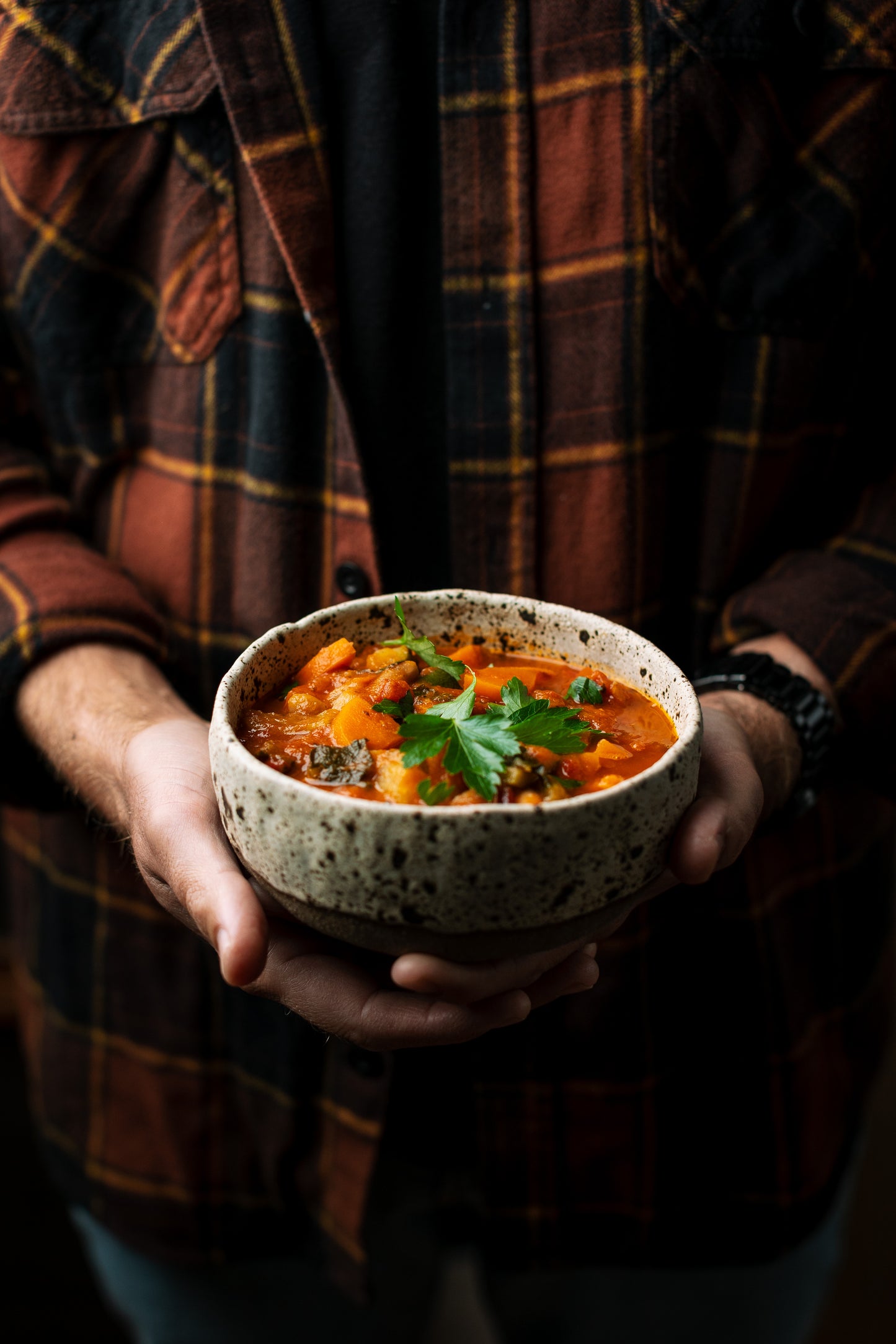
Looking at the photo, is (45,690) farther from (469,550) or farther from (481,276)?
(481,276)

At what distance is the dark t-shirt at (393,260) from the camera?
1.46m

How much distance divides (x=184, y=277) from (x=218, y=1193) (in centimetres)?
158

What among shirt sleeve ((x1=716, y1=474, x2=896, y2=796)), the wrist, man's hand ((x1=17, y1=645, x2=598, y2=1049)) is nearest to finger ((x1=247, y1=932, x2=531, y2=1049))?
man's hand ((x1=17, y1=645, x2=598, y2=1049))

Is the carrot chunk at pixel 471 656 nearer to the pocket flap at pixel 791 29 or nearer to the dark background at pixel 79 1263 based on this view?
the pocket flap at pixel 791 29

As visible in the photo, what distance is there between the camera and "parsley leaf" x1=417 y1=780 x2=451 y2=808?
3.31ft

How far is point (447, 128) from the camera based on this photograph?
1459 millimetres

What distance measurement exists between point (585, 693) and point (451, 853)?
1.17 ft

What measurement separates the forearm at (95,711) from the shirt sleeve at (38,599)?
26 mm

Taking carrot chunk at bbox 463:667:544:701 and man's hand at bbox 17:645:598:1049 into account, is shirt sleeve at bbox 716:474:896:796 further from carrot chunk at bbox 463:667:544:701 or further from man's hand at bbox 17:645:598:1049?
man's hand at bbox 17:645:598:1049

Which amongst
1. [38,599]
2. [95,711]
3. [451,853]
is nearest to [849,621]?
[451,853]

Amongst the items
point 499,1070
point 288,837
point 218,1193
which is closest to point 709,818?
point 288,837

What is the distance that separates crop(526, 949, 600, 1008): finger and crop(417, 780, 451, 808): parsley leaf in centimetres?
26

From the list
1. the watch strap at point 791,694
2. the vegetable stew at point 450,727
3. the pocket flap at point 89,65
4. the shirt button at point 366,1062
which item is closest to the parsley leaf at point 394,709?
the vegetable stew at point 450,727

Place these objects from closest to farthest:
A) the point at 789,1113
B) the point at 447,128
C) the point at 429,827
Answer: the point at 429,827 → the point at 447,128 → the point at 789,1113
